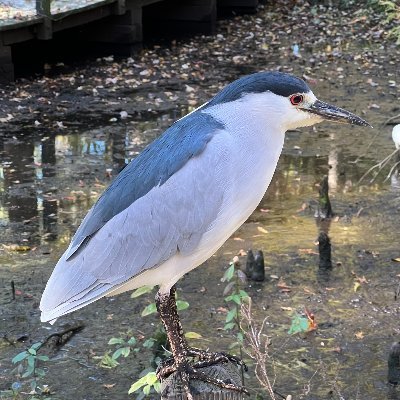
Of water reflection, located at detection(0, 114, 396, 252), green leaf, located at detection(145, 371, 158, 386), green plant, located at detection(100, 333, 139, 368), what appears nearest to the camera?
green leaf, located at detection(145, 371, 158, 386)

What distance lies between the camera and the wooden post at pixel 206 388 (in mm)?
2840

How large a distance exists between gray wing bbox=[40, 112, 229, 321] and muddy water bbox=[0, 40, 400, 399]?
0.96 m

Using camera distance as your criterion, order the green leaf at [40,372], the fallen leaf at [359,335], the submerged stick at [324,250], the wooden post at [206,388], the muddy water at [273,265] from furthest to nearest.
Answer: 1. the submerged stick at [324,250]
2. the fallen leaf at [359,335]
3. the muddy water at [273,265]
4. the green leaf at [40,372]
5. the wooden post at [206,388]

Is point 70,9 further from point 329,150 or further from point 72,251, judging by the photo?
point 72,251

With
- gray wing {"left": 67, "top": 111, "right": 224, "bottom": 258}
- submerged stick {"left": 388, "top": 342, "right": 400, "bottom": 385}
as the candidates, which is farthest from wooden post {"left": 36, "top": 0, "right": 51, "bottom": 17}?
gray wing {"left": 67, "top": 111, "right": 224, "bottom": 258}

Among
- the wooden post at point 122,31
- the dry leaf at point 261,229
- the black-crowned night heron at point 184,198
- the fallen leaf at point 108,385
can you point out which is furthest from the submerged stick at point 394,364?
the wooden post at point 122,31

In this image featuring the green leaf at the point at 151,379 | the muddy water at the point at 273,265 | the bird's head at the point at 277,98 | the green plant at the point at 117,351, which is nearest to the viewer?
the bird's head at the point at 277,98

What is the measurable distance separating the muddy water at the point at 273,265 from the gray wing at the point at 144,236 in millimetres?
958

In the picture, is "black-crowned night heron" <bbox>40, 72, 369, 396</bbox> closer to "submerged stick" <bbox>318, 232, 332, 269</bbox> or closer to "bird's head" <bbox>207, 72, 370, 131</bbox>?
"bird's head" <bbox>207, 72, 370, 131</bbox>

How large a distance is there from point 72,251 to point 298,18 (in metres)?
12.6

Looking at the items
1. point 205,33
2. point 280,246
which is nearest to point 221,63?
point 205,33

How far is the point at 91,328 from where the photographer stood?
17.8ft

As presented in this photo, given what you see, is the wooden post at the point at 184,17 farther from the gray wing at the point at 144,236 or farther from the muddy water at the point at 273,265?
the gray wing at the point at 144,236

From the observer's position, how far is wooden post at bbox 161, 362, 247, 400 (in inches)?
112
